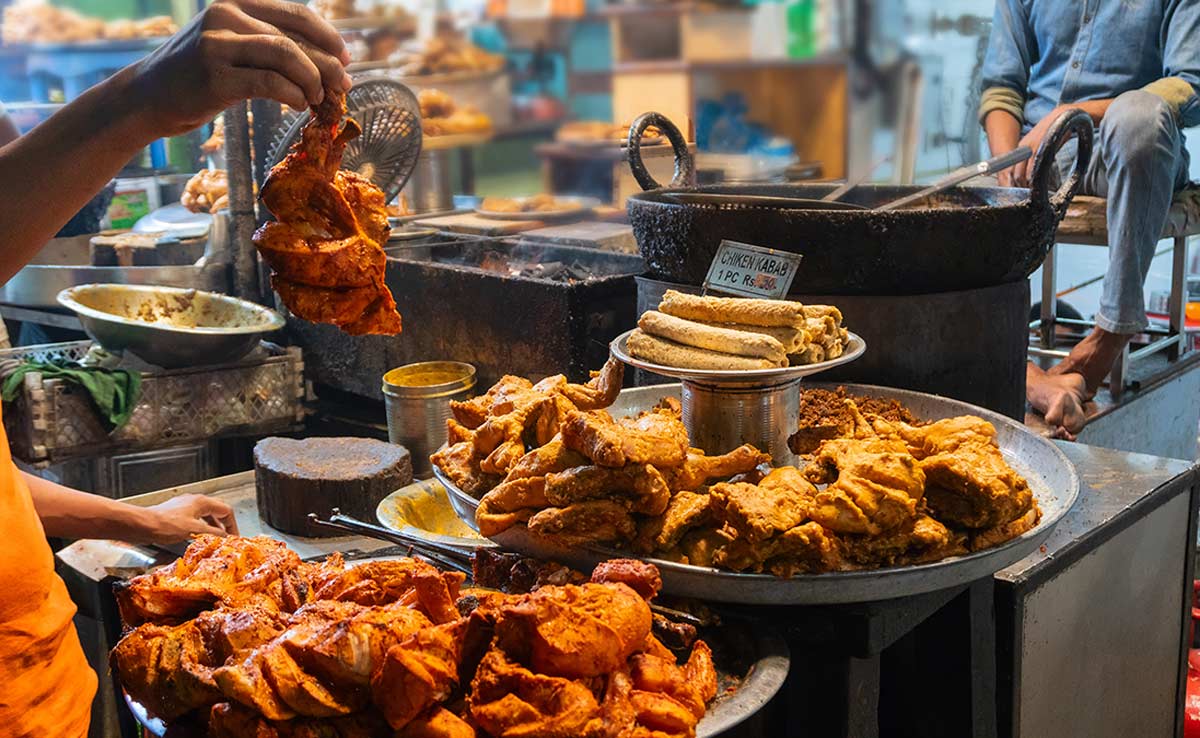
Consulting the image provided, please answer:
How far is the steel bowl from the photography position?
340cm

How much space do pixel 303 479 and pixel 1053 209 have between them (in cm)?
173

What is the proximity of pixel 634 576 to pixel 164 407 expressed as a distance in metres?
2.68

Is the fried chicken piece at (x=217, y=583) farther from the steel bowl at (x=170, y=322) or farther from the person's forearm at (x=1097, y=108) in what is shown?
the person's forearm at (x=1097, y=108)

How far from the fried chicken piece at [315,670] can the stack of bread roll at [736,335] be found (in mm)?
652

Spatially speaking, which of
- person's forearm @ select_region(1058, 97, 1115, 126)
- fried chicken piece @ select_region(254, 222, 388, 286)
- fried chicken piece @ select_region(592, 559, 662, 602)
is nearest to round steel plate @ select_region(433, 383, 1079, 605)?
fried chicken piece @ select_region(592, 559, 662, 602)

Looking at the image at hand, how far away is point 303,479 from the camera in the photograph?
7.55ft

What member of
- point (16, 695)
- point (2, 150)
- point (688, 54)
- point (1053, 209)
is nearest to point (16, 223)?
point (2, 150)

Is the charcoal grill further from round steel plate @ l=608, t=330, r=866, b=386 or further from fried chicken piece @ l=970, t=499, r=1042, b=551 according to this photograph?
fried chicken piece @ l=970, t=499, r=1042, b=551

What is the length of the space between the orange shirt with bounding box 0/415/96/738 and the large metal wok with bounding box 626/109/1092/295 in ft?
4.56

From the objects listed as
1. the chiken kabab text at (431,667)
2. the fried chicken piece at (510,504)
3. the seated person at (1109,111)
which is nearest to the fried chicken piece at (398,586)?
the chiken kabab text at (431,667)

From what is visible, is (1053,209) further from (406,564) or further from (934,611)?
(406,564)

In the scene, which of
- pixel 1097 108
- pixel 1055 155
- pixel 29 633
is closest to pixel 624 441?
pixel 29 633

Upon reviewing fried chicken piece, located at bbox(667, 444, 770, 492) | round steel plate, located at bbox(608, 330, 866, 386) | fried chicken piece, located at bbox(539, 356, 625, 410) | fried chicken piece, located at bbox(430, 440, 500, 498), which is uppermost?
round steel plate, located at bbox(608, 330, 866, 386)

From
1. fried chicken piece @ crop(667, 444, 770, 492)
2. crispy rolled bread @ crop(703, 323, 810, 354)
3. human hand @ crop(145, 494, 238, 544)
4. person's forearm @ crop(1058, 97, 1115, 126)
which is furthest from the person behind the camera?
person's forearm @ crop(1058, 97, 1115, 126)
